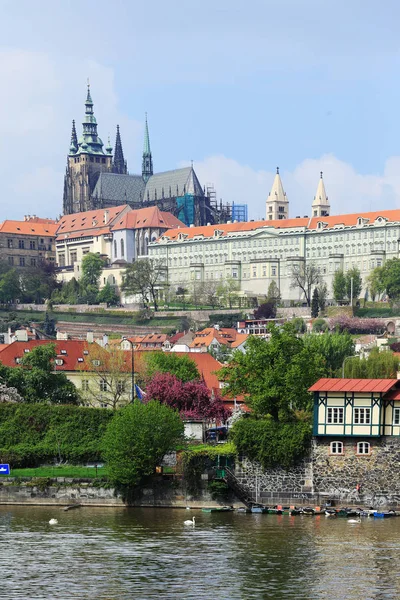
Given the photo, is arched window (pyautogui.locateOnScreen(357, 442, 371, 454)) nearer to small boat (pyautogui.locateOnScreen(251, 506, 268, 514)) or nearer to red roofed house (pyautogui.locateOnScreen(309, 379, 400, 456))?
red roofed house (pyautogui.locateOnScreen(309, 379, 400, 456))

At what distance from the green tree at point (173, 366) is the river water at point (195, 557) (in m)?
22.7

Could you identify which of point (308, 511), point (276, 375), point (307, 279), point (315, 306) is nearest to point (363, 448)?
point (308, 511)

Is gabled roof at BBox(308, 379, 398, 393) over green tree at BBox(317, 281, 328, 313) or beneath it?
over

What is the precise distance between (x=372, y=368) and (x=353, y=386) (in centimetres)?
2698

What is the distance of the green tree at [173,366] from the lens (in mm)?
79688

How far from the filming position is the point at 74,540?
167 ft

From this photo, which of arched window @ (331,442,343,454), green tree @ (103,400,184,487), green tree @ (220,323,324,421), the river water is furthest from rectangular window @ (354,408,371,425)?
green tree @ (103,400,184,487)

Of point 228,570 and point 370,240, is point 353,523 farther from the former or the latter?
point 370,240

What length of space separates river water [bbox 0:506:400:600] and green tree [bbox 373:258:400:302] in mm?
123595

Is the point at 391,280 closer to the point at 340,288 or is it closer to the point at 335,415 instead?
the point at 340,288

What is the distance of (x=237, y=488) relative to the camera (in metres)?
58.2

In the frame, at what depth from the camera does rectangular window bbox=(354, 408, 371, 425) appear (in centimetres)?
5700

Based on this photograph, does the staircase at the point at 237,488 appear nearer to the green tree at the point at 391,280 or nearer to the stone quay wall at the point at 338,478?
the stone quay wall at the point at 338,478

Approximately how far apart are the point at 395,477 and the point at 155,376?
69.7 ft
